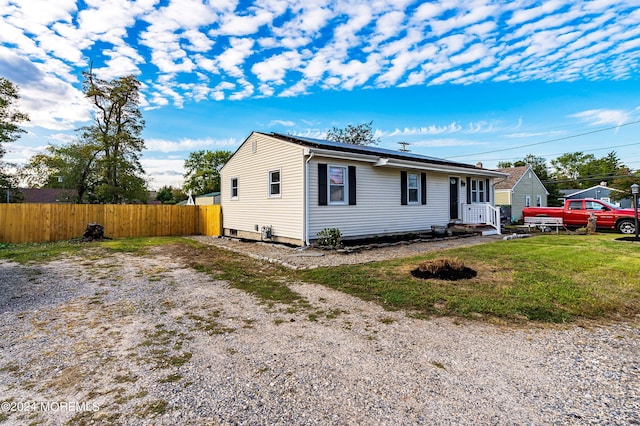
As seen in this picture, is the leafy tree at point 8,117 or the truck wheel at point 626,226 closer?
the truck wheel at point 626,226

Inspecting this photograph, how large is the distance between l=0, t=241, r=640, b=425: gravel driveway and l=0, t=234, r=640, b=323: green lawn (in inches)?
17.4

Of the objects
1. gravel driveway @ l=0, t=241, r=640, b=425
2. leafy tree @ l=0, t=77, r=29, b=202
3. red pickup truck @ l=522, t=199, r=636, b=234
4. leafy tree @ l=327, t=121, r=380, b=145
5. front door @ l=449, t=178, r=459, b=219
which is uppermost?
leafy tree @ l=327, t=121, r=380, b=145

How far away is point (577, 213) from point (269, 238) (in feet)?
49.3

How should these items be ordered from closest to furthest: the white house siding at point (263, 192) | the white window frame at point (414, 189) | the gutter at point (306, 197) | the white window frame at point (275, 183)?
1. the gutter at point (306, 197)
2. the white house siding at point (263, 192)
3. the white window frame at point (275, 183)
4. the white window frame at point (414, 189)

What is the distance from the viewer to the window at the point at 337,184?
10172mm

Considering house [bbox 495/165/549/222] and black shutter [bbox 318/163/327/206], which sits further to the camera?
house [bbox 495/165/549/222]

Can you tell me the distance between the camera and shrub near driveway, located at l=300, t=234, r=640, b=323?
399cm

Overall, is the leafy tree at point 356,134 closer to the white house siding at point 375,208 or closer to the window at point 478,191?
the window at point 478,191

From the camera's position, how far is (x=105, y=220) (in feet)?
47.2

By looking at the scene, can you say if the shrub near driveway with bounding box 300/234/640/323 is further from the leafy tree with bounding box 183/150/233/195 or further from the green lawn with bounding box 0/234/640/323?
the leafy tree with bounding box 183/150/233/195

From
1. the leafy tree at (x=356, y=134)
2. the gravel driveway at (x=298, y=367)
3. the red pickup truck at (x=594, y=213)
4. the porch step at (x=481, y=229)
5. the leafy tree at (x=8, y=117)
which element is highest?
the leafy tree at (x=356, y=134)

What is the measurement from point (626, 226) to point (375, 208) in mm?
11790

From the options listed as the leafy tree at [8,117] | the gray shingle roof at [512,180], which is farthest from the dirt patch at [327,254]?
the gray shingle roof at [512,180]

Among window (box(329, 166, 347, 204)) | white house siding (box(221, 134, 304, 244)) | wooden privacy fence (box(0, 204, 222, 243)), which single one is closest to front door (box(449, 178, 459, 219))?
window (box(329, 166, 347, 204))
